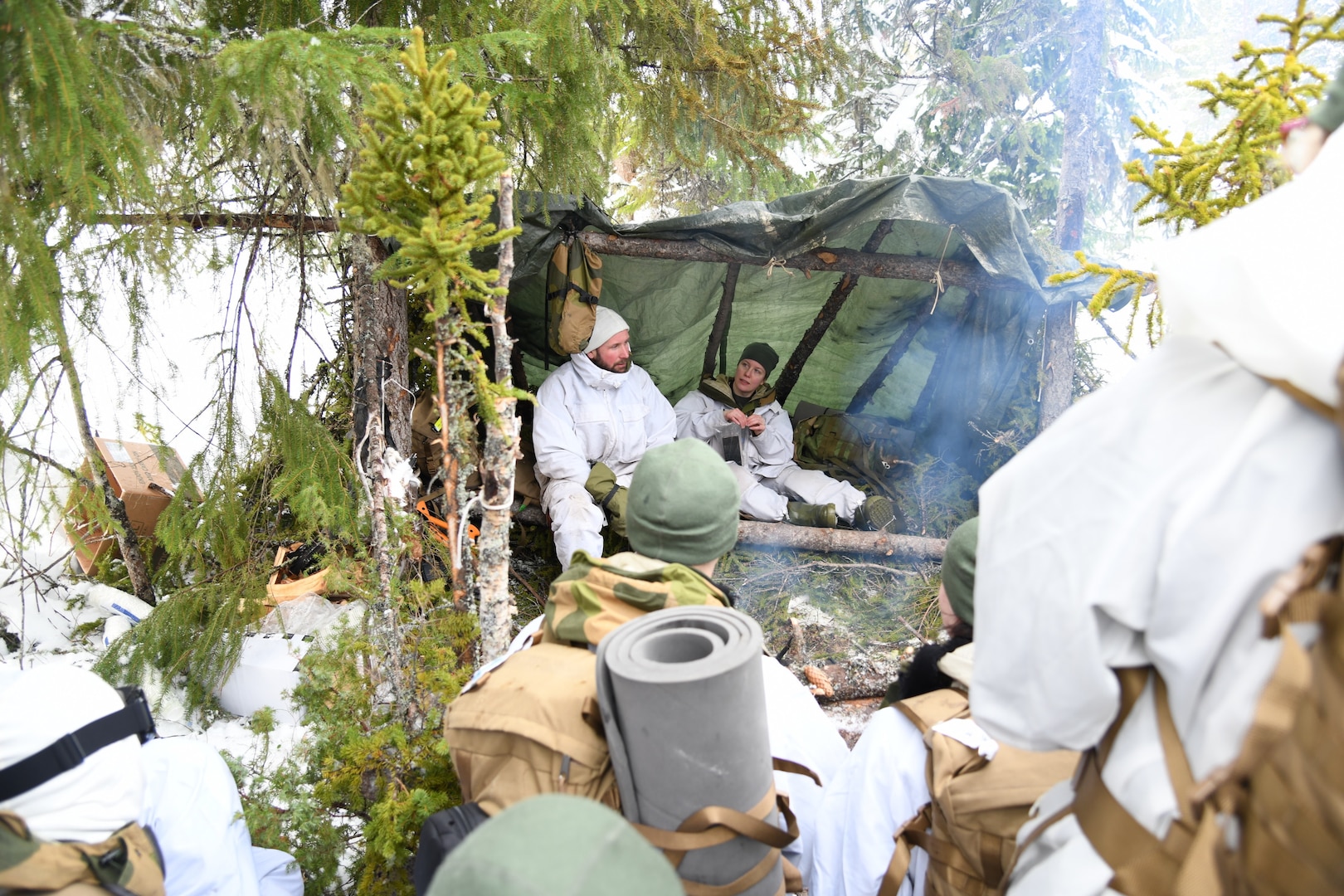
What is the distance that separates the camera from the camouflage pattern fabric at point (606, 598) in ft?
6.30

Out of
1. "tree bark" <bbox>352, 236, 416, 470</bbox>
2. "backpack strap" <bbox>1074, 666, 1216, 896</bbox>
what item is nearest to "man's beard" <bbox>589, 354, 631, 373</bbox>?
"tree bark" <bbox>352, 236, 416, 470</bbox>

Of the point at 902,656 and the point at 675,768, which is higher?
the point at 675,768

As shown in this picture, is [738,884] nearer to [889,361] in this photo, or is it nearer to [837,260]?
[837,260]

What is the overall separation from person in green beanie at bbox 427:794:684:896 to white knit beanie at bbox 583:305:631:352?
4664 millimetres

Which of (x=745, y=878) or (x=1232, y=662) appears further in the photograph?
(x=745, y=878)

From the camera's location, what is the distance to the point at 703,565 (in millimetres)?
2285

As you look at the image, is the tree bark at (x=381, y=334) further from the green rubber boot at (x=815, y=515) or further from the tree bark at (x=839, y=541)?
the green rubber boot at (x=815, y=515)

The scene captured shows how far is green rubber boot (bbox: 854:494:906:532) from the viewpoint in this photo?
232 inches

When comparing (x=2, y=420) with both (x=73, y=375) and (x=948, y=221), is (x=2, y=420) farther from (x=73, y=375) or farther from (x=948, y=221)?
(x=948, y=221)

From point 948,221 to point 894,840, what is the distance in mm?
3703

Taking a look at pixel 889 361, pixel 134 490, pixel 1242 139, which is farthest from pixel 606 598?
pixel 889 361

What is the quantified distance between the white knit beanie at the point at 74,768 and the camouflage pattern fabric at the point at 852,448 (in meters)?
5.52

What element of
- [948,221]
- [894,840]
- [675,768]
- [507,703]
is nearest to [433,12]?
[948,221]

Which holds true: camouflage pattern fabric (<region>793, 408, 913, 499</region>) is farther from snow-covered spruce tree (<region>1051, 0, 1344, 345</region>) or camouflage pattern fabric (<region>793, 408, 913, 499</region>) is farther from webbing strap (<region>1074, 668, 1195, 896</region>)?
webbing strap (<region>1074, 668, 1195, 896</region>)
